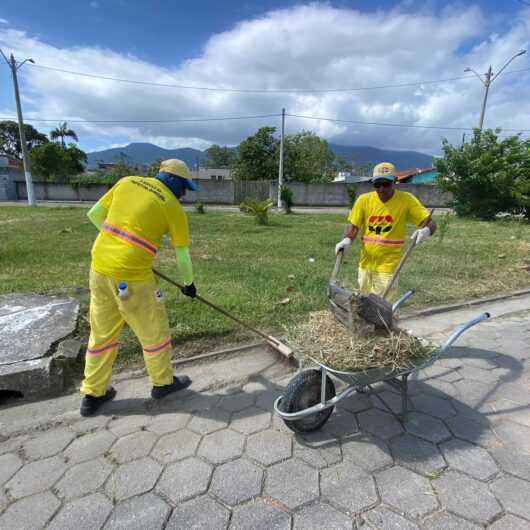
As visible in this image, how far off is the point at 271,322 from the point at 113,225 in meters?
2.24

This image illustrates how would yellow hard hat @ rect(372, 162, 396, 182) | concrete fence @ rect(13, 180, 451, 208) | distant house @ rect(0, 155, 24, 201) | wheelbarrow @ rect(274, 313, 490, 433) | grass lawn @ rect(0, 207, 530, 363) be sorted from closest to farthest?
wheelbarrow @ rect(274, 313, 490, 433) → yellow hard hat @ rect(372, 162, 396, 182) → grass lawn @ rect(0, 207, 530, 363) → distant house @ rect(0, 155, 24, 201) → concrete fence @ rect(13, 180, 451, 208)

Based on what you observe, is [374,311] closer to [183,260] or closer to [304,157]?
[183,260]

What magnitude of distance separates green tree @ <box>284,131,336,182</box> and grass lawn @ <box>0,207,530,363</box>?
27.5m

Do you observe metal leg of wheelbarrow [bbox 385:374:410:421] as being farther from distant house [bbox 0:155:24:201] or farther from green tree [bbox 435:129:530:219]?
distant house [bbox 0:155:24:201]

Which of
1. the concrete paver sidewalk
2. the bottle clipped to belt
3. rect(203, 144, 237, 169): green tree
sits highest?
rect(203, 144, 237, 169): green tree

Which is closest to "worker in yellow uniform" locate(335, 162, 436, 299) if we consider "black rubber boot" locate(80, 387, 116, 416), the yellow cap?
the yellow cap

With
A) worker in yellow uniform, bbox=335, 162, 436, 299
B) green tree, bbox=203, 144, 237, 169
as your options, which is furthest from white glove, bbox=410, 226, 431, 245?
green tree, bbox=203, 144, 237, 169

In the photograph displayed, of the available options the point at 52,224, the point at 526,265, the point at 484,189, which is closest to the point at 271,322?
the point at 526,265

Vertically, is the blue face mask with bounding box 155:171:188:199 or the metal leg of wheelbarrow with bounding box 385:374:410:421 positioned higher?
the blue face mask with bounding box 155:171:188:199

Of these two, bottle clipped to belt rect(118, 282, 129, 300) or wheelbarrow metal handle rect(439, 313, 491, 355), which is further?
wheelbarrow metal handle rect(439, 313, 491, 355)

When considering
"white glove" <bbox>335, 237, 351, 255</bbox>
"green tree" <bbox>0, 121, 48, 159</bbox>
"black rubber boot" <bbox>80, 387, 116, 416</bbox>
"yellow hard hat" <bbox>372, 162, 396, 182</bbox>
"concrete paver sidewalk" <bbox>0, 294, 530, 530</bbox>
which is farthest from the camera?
"green tree" <bbox>0, 121, 48, 159</bbox>

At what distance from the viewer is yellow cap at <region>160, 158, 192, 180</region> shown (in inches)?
99.3

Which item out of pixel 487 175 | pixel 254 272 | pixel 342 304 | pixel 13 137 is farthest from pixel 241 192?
pixel 13 137

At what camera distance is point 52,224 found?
12.0 metres
